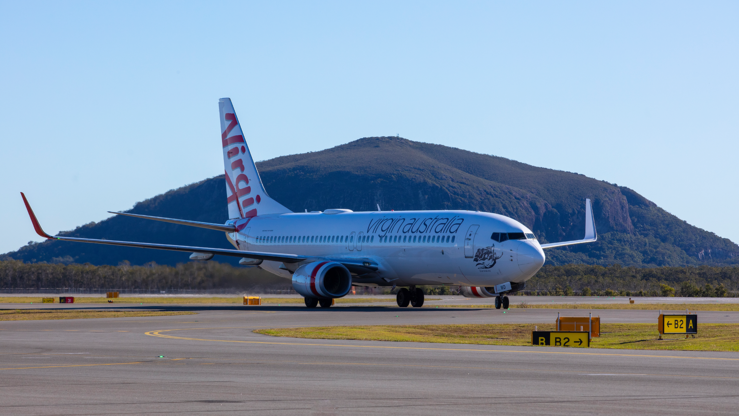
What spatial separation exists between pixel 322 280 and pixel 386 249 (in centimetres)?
371

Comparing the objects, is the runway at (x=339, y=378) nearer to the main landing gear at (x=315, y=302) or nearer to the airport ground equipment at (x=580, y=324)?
the airport ground equipment at (x=580, y=324)

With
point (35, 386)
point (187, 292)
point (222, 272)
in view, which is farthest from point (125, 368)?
point (187, 292)

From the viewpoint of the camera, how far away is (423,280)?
42750 millimetres

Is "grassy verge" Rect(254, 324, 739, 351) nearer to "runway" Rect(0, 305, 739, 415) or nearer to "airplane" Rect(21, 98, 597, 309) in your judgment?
"runway" Rect(0, 305, 739, 415)

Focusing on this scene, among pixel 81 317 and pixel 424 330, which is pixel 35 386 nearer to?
pixel 424 330

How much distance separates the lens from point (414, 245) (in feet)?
138

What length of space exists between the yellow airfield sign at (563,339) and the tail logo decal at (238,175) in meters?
34.0

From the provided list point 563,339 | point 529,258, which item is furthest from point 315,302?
point 563,339

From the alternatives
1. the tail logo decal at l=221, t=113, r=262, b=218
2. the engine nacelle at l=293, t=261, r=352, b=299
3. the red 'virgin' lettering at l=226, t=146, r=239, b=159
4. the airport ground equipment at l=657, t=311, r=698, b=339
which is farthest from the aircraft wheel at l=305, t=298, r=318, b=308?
the airport ground equipment at l=657, t=311, r=698, b=339

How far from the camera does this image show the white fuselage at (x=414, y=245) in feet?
128

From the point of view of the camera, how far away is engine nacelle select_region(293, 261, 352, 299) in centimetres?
4219

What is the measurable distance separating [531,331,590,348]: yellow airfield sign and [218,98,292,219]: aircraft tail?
32.9 meters

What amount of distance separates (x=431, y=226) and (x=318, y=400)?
99.7 feet

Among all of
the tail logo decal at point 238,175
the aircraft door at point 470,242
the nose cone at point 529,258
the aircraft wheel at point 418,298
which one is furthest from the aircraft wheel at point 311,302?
the tail logo decal at point 238,175
